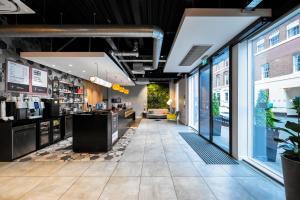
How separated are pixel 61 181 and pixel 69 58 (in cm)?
396

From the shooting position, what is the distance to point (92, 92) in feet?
44.5

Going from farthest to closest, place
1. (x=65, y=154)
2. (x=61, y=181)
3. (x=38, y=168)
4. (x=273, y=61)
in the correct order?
(x=65, y=154) → (x=38, y=168) → (x=273, y=61) → (x=61, y=181)

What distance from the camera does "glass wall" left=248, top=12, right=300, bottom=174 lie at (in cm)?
332

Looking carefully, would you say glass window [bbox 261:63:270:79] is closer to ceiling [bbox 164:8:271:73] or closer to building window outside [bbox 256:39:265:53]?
building window outside [bbox 256:39:265:53]

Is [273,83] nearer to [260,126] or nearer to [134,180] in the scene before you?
[260,126]

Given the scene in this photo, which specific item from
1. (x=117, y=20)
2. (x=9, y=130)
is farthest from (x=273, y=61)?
(x=9, y=130)

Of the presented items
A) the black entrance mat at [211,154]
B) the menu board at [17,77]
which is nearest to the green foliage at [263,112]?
the black entrance mat at [211,154]

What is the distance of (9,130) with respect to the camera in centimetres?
476

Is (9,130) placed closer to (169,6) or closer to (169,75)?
(169,6)

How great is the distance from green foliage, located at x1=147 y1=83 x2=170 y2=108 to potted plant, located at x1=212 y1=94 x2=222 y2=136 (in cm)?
1087

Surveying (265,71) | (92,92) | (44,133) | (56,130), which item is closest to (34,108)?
(44,133)

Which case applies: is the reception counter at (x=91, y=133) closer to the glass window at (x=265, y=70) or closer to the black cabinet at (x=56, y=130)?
the black cabinet at (x=56, y=130)

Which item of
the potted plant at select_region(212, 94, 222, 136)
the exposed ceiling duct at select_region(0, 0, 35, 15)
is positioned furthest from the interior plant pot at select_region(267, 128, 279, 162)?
the exposed ceiling duct at select_region(0, 0, 35, 15)

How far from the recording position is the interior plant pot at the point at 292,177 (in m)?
2.33
